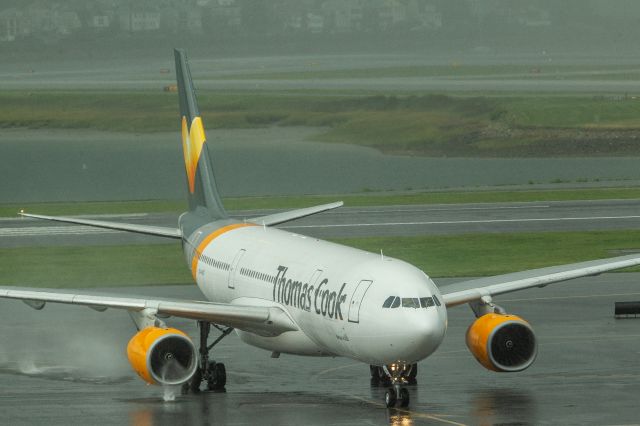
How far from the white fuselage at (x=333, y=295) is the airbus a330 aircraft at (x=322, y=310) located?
0.03m

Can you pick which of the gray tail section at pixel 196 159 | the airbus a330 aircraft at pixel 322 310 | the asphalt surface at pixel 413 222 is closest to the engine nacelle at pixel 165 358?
the airbus a330 aircraft at pixel 322 310

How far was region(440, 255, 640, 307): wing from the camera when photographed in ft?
129

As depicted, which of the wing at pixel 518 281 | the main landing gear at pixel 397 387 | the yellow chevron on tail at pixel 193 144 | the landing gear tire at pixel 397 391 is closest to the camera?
the main landing gear at pixel 397 387

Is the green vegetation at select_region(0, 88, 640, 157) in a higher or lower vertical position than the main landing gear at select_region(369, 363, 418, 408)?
lower

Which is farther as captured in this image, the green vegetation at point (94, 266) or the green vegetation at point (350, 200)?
the green vegetation at point (350, 200)

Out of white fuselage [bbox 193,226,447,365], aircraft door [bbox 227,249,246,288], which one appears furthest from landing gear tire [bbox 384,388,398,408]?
aircraft door [bbox 227,249,246,288]

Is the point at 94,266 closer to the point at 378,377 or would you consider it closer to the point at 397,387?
the point at 378,377

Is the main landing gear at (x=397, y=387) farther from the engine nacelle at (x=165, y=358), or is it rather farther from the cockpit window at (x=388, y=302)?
the engine nacelle at (x=165, y=358)

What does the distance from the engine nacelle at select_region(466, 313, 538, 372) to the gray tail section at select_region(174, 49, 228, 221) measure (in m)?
15.5

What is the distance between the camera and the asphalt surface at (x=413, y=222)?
257 feet

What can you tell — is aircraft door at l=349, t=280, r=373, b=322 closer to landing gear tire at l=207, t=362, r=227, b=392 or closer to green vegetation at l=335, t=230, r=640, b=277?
landing gear tire at l=207, t=362, r=227, b=392

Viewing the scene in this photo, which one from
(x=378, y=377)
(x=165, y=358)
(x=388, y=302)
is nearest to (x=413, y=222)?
(x=378, y=377)

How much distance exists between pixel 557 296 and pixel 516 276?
1574 cm

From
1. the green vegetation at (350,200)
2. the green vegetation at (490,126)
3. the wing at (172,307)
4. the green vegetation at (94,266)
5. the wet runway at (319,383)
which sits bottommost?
the green vegetation at (490,126)
